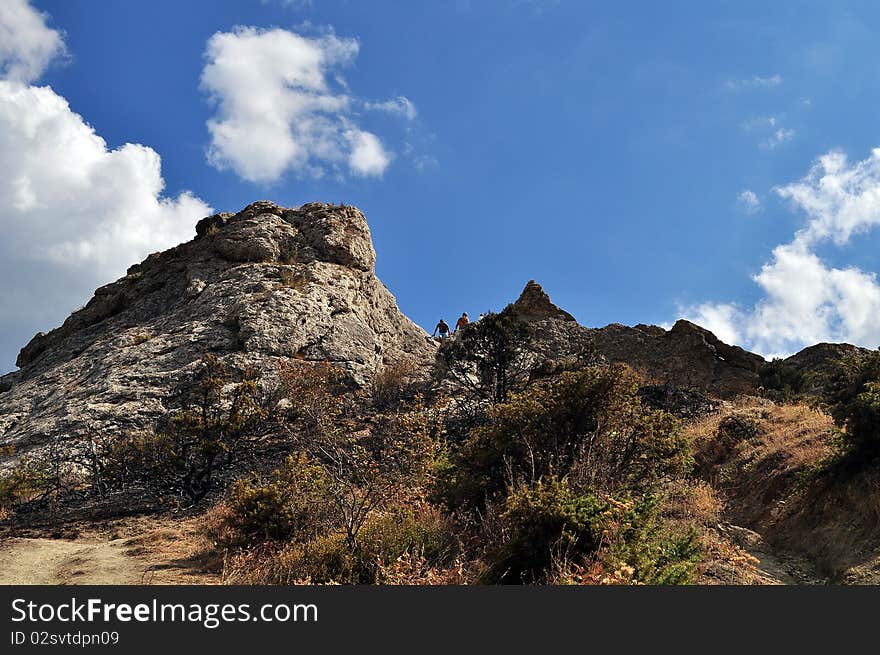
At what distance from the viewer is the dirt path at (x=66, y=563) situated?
798 centimetres

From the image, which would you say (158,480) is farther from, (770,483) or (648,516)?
(770,483)

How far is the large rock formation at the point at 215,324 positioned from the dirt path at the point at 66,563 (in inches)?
227

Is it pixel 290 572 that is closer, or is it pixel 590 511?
pixel 590 511

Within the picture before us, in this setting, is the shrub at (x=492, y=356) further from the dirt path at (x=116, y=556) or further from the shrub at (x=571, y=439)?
the dirt path at (x=116, y=556)

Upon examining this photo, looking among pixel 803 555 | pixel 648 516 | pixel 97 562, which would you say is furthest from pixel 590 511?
pixel 97 562

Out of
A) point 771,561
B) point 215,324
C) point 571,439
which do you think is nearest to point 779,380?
point 771,561

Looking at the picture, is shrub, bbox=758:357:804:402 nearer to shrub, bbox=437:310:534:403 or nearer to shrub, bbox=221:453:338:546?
shrub, bbox=437:310:534:403

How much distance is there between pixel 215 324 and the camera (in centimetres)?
2075

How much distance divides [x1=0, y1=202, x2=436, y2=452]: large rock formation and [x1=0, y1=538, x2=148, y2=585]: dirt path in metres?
5.78

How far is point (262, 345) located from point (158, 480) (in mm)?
6533

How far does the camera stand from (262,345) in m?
19.7

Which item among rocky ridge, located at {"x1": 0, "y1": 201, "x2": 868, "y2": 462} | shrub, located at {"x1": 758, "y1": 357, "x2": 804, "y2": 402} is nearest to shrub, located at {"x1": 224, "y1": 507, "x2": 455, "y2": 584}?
rocky ridge, located at {"x1": 0, "y1": 201, "x2": 868, "y2": 462}

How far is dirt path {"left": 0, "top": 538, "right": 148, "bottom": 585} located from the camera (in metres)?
7.98

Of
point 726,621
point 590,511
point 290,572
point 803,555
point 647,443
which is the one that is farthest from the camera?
point 647,443
